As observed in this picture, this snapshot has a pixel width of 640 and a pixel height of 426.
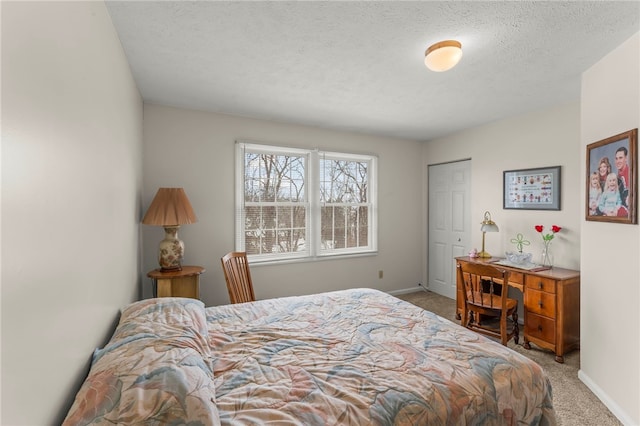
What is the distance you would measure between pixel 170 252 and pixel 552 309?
370 centimetres

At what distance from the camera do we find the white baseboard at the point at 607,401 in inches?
76.7

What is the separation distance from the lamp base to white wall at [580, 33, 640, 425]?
11.7 feet

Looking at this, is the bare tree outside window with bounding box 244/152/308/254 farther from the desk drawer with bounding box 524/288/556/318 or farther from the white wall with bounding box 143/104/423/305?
the desk drawer with bounding box 524/288/556/318

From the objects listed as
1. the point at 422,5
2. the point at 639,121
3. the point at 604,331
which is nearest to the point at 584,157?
the point at 639,121

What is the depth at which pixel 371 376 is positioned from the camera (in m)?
1.42

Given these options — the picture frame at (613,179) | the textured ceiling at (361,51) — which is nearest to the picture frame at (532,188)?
the textured ceiling at (361,51)

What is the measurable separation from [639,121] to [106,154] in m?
3.23

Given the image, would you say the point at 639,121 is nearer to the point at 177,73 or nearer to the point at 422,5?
the point at 422,5

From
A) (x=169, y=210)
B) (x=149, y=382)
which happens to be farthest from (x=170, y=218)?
(x=149, y=382)

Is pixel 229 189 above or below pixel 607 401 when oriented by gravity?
above

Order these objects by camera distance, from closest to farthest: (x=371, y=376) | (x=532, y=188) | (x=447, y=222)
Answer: (x=371, y=376)
(x=532, y=188)
(x=447, y=222)

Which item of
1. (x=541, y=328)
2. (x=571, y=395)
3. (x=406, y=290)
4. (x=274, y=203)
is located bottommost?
(x=571, y=395)

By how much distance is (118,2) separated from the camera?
168 centimetres

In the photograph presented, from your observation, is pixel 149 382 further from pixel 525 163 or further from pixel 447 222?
pixel 447 222
